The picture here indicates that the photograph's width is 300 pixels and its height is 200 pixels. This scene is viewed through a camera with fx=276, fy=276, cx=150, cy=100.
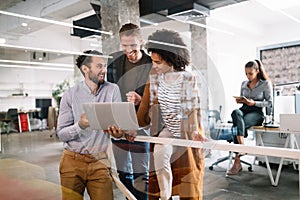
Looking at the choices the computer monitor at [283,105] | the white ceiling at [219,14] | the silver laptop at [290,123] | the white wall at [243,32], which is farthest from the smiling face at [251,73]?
the white ceiling at [219,14]

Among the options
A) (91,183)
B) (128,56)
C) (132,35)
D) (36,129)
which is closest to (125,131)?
(91,183)

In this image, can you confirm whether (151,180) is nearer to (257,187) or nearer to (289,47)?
(257,187)

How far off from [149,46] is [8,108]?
422 cm

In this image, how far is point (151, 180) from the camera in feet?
5.22

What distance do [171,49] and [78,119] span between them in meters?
0.63

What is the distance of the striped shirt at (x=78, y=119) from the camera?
4.81ft

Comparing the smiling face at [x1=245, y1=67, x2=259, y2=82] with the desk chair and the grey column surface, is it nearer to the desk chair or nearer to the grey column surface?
the grey column surface

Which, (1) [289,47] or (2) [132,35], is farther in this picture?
(1) [289,47]

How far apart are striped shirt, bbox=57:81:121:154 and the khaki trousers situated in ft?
0.13

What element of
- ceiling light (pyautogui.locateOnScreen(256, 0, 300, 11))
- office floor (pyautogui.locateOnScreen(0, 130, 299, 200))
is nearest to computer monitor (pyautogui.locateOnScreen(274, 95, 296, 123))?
office floor (pyautogui.locateOnScreen(0, 130, 299, 200))

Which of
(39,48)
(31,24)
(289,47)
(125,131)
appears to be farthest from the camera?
(289,47)

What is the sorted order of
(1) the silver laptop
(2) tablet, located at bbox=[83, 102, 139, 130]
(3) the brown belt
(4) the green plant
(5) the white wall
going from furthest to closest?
(5) the white wall
(1) the silver laptop
(4) the green plant
(3) the brown belt
(2) tablet, located at bbox=[83, 102, 139, 130]

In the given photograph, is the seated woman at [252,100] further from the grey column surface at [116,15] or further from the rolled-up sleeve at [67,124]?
the rolled-up sleeve at [67,124]

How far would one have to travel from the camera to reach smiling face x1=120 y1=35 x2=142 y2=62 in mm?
1653
